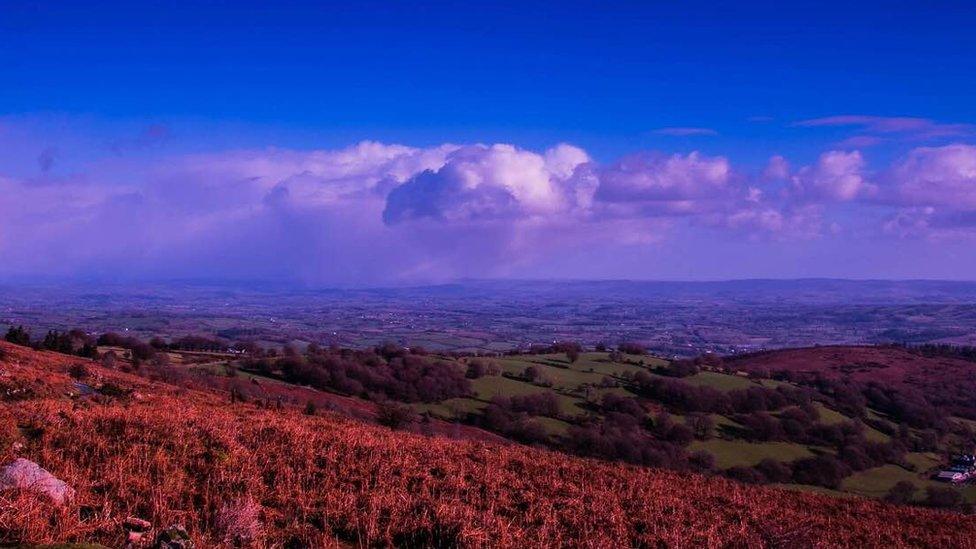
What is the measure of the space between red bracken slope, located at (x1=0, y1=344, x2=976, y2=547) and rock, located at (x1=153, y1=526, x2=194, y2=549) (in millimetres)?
208

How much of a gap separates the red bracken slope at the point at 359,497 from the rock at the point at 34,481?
20 centimetres

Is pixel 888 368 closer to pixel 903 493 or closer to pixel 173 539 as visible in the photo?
pixel 903 493

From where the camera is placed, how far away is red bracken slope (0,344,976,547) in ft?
23.9

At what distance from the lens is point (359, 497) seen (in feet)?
28.9

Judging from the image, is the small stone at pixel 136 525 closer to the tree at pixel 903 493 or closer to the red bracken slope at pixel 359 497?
the red bracken slope at pixel 359 497

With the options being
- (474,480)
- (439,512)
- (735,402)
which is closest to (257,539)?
(439,512)

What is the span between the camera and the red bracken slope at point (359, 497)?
7277mm

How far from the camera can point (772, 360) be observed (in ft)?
241

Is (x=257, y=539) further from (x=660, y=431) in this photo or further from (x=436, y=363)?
(x=436, y=363)

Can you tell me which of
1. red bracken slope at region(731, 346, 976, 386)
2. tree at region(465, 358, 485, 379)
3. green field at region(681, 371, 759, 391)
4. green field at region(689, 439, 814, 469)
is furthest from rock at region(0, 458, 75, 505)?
red bracken slope at region(731, 346, 976, 386)

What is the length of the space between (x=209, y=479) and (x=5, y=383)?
9832 mm

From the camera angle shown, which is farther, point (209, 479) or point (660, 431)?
point (660, 431)

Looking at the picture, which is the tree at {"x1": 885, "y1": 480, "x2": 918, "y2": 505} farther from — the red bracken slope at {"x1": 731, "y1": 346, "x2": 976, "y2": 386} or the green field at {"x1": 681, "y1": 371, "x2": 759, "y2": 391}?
the red bracken slope at {"x1": 731, "y1": 346, "x2": 976, "y2": 386}

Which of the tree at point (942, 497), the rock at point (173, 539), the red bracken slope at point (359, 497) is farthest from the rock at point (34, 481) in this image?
the tree at point (942, 497)
